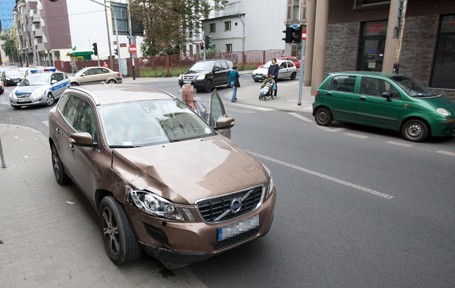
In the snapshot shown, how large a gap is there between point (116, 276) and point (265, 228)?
4.86ft

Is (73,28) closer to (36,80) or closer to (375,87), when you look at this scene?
(36,80)

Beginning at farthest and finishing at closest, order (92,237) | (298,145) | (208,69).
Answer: (208,69), (298,145), (92,237)

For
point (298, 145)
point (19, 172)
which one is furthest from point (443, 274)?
point (19, 172)

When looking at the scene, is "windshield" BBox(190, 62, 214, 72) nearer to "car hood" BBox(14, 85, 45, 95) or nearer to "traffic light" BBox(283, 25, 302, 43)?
"traffic light" BBox(283, 25, 302, 43)

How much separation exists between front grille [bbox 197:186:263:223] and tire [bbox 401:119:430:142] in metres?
6.78

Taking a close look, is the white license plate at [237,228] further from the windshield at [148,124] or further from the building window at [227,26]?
Answer: the building window at [227,26]

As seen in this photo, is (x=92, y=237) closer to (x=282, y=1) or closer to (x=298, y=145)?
(x=298, y=145)

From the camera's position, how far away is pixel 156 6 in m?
40.8

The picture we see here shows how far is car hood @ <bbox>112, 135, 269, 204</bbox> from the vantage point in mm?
3004

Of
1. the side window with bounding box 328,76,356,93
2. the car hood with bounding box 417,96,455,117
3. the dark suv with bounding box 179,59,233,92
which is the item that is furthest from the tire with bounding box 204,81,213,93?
the car hood with bounding box 417,96,455,117

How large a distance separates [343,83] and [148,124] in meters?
7.48

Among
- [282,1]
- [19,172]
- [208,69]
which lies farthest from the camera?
[282,1]

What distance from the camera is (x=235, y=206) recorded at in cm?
309

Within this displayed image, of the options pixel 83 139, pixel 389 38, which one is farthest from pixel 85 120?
pixel 389 38
